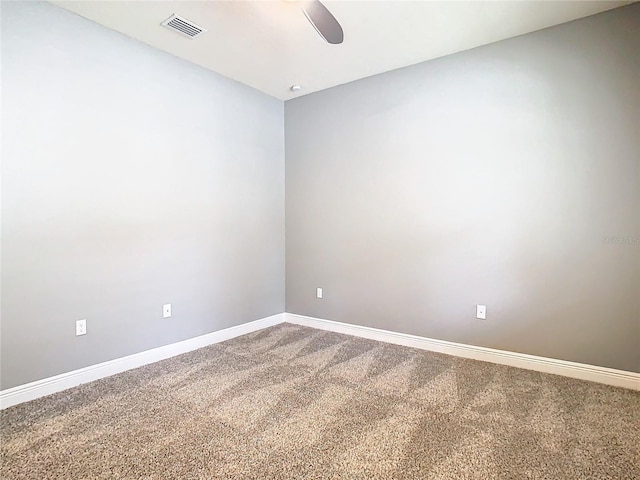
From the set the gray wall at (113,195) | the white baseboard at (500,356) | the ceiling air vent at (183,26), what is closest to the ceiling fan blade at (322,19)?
the ceiling air vent at (183,26)

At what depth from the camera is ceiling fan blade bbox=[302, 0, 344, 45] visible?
1684 mm

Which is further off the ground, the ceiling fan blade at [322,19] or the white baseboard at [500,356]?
the ceiling fan blade at [322,19]

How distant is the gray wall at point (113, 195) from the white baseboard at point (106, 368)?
57 mm

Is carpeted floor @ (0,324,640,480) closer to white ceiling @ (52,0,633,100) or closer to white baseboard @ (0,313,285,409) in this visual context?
white baseboard @ (0,313,285,409)

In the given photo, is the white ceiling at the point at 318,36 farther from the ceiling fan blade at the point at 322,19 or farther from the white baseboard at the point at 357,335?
the white baseboard at the point at 357,335

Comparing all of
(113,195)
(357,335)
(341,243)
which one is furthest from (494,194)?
(113,195)

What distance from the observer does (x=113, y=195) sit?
2645 millimetres

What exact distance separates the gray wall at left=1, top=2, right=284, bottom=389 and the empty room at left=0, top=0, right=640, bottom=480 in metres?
0.02

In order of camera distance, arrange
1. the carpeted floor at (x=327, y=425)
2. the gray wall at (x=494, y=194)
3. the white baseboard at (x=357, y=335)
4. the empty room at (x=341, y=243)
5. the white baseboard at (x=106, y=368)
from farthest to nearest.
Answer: the gray wall at (x=494, y=194) < the white baseboard at (x=357, y=335) < the white baseboard at (x=106, y=368) < the empty room at (x=341, y=243) < the carpeted floor at (x=327, y=425)

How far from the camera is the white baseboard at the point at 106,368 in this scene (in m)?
2.21

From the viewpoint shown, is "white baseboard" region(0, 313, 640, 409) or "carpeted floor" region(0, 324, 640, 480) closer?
"carpeted floor" region(0, 324, 640, 480)

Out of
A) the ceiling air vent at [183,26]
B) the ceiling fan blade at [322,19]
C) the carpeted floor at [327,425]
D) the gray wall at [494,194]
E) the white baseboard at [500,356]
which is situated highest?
the ceiling air vent at [183,26]

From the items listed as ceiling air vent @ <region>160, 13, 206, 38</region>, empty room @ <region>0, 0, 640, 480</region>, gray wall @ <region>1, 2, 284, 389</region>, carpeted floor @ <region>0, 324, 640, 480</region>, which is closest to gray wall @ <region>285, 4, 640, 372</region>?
empty room @ <region>0, 0, 640, 480</region>

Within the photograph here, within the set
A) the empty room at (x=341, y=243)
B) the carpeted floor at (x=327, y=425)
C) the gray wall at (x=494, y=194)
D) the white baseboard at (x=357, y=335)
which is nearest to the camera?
the carpeted floor at (x=327, y=425)
